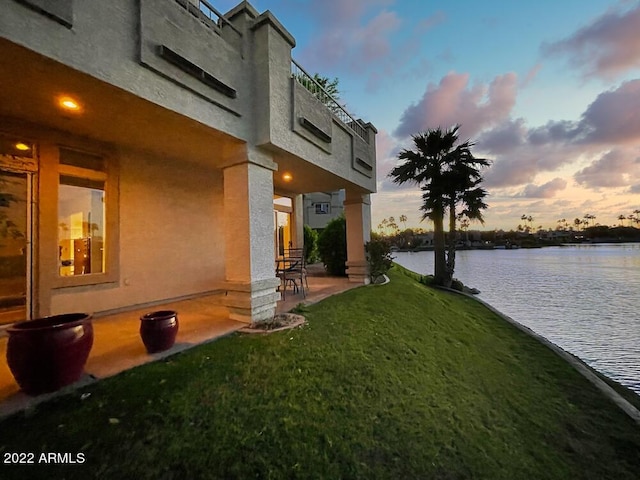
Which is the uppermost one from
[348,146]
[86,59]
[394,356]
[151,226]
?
[348,146]

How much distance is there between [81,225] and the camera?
493cm

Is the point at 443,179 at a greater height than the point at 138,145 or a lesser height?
greater

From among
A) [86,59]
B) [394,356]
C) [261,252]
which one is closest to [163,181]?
[261,252]

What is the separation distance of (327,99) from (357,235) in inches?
158

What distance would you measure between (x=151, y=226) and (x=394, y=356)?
5320 millimetres

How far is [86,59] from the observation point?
8.66ft

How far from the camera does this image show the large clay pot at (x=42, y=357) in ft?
7.41

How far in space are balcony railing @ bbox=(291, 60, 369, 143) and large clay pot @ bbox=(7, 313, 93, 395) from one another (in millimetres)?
5099

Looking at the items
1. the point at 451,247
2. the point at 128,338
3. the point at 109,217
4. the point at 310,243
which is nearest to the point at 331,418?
the point at 128,338

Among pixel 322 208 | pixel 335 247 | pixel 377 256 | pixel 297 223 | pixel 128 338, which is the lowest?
pixel 128 338

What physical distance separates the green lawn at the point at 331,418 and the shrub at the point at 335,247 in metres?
5.23

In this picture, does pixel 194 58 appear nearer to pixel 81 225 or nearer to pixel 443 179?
pixel 81 225

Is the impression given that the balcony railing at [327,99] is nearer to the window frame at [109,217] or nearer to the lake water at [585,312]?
the window frame at [109,217]

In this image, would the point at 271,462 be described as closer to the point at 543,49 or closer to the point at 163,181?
the point at 163,181
